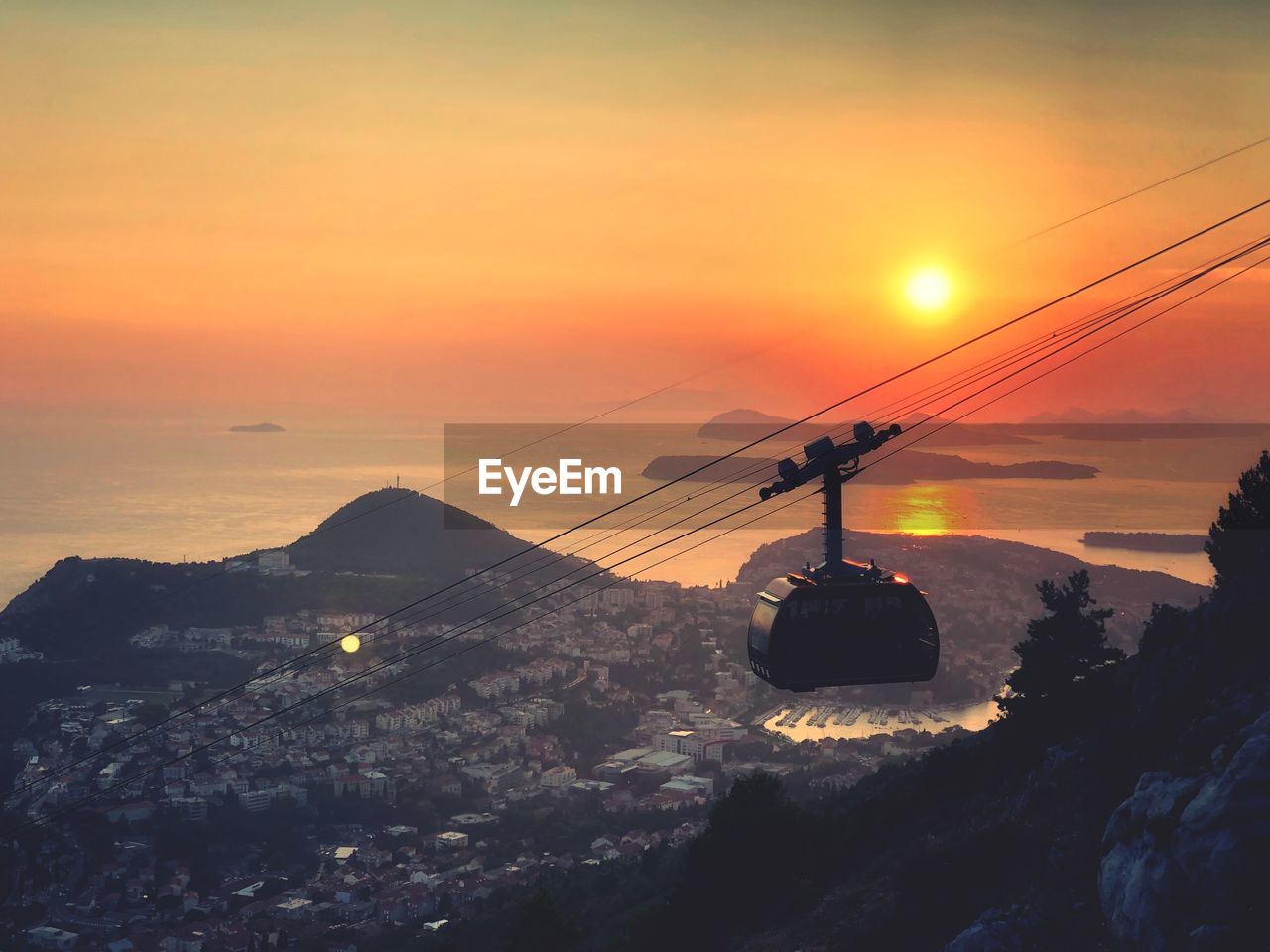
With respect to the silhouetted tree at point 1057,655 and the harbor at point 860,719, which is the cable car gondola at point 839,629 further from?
the harbor at point 860,719

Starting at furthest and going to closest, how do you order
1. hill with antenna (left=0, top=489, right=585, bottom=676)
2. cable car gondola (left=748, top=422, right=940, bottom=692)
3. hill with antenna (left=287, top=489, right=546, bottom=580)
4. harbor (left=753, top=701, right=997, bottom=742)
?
hill with antenna (left=287, top=489, right=546, bottom=580)
hill with antenna (left=0, top=489, right=585, bottom=676)
harbor (left=753, top=701, right=997, bottom=742)
cable car gondola (left=748, top=422, right=940, bottom=692)

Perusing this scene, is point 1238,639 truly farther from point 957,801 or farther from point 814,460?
point 814,460

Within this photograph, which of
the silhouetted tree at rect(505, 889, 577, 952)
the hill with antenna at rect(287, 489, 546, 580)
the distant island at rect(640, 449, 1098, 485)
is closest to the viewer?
the silhouetted tree at rect(505, 889, 577, 952)

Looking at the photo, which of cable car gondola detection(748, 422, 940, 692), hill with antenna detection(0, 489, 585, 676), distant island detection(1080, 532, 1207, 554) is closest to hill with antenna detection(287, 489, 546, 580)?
hill with antenna detection(0, 489, 585, 676)

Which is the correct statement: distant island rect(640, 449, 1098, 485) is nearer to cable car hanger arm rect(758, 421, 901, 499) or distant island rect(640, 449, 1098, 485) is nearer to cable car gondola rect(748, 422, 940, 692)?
cable car gondola rect(748, 422, 940, 692)

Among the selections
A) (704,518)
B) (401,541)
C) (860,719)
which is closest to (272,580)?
(401,541)

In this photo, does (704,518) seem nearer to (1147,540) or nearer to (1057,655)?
(1147,540)

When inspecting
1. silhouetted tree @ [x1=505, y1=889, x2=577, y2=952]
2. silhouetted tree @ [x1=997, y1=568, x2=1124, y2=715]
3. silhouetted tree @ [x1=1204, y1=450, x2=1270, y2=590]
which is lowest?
silhouetted tree @ [x1=505, y1=889, x2=577, y2=952]
